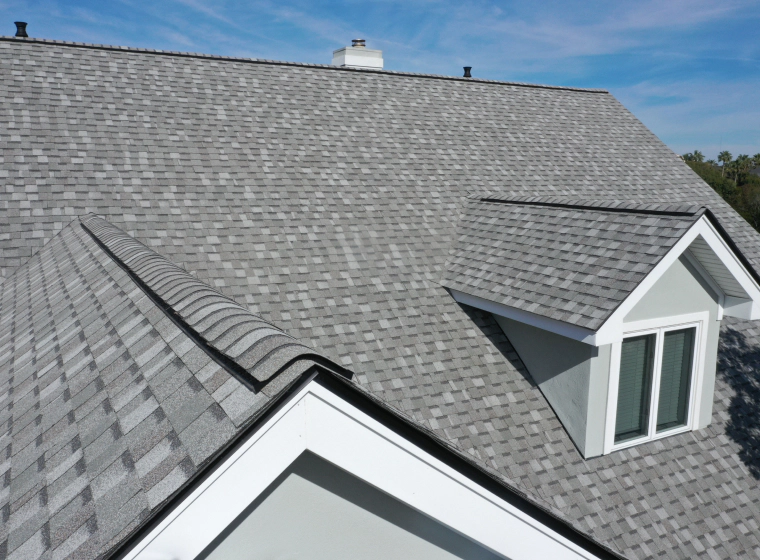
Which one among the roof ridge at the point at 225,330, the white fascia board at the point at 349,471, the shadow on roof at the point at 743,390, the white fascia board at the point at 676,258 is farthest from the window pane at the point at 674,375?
the roof ridge at the point at 225,330

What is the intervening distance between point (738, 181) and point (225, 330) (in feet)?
324

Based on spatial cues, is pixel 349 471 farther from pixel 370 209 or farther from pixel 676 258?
pixel 370 209

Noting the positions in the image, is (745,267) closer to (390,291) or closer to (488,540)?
(390,291)

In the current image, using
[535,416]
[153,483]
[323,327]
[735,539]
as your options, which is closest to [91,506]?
[153,483]

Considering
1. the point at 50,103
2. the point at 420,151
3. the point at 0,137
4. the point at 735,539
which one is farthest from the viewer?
the point at 420,151

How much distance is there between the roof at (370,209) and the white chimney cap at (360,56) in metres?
2.28

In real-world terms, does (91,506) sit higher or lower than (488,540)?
higher

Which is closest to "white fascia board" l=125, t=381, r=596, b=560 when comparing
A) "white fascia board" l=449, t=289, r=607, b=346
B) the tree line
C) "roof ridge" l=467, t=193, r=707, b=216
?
"white fascia board" l=449, t=289, r=607, b=346

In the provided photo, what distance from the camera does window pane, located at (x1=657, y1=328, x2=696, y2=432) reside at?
21.6 feet

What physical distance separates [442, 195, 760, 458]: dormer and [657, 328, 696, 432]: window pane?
0.01 meters

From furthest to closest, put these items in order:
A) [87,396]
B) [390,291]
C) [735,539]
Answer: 1. [390,291]
2. [735,539]
3. [87,396]

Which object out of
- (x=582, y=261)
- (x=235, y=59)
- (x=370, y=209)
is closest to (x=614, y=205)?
(x=582, y=261)

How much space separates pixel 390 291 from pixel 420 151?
151 inches

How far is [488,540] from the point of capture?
3.00 meters
